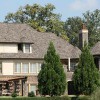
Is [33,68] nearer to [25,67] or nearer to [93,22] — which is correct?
[25,67]

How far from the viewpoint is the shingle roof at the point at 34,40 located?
2388 inches

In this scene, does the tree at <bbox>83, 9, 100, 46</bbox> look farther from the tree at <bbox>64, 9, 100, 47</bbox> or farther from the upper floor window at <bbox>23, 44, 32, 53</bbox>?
the upper floor window at <bbox>23, 44, 32, 53</bbox>

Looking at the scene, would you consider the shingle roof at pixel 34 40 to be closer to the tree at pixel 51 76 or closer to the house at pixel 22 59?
the house at pixel 22 59

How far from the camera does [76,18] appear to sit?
119 metres

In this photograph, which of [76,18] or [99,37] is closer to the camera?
[99,37]

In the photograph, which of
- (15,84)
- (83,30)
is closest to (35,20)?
(83,30)

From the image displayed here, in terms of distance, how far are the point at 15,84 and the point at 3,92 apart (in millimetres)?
1762

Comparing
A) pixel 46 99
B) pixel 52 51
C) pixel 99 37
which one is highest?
pixel 99 37

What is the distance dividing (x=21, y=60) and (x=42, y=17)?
83.6 feet

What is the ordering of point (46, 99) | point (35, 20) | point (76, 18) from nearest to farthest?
point (46, 99)
point (35, 20)
point (76, 18)

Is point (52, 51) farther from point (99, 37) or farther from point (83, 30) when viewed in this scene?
point (99, 37)

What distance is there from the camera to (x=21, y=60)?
198 ft

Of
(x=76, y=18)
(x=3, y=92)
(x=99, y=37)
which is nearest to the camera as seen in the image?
(x=3, y=92)

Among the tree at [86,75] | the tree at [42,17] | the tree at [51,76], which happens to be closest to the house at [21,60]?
the tree at [51,76]
